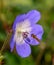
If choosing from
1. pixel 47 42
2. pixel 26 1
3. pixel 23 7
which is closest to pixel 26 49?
pixel 47 42

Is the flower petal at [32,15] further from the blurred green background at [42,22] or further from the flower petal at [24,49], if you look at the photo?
the blurred green background at [42,22]

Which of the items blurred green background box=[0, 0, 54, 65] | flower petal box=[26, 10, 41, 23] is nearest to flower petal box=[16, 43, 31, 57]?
flower petal box=[26, 10, 41, 23]

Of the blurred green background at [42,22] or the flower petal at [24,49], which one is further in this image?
the blurred green background at [42,22]

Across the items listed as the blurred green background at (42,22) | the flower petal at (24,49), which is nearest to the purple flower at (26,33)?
the flower petal at (24,49)

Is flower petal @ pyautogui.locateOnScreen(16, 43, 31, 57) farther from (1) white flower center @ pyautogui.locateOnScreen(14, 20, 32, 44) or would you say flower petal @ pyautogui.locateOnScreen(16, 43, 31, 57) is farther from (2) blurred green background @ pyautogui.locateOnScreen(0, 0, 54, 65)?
(2) blurred green background @ pyautogui.locateOnScreen(0, 0, 54, 65)

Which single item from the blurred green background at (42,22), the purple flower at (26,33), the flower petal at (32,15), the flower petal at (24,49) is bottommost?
the blurred green background at (42,22)

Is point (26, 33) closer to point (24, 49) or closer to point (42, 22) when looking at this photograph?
point (24, 49)

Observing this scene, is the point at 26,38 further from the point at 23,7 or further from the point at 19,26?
the point at 23,7

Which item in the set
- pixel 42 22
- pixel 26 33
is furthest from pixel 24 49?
pixel 42 22
